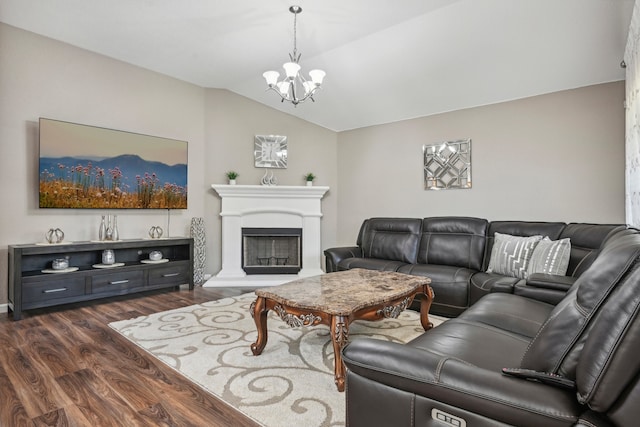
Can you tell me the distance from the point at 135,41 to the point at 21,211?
7.28 ft

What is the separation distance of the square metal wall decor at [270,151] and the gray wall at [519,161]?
1.25 metres

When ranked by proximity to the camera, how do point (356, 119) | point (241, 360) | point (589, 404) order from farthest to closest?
point (356, 119), point (241, 360), point (589, 404)

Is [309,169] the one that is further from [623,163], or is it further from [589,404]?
[589,404]

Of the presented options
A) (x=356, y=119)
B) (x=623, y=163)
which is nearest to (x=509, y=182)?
(x=623, y=163)

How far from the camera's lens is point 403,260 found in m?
4.26

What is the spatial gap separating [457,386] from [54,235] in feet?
14.2

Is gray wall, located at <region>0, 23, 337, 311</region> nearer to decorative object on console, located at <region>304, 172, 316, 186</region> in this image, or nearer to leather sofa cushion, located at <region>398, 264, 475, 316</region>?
decorative object on console, located at <region>304, 172, 316, 186</region>

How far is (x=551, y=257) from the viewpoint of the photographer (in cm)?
301

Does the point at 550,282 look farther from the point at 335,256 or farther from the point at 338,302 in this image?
the point at 335,256

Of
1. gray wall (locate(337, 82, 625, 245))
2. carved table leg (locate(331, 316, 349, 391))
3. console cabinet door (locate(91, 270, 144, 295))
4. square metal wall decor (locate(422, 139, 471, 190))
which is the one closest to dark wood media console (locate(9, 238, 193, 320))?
console cabinet door (locate(91, 270, 144, 295))

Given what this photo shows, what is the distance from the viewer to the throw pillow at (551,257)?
9.69ft

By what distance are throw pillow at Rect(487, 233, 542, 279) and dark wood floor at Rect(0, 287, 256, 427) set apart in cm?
270

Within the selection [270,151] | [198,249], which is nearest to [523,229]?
[270,151]

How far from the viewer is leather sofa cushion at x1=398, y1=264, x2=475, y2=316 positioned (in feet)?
10.9
